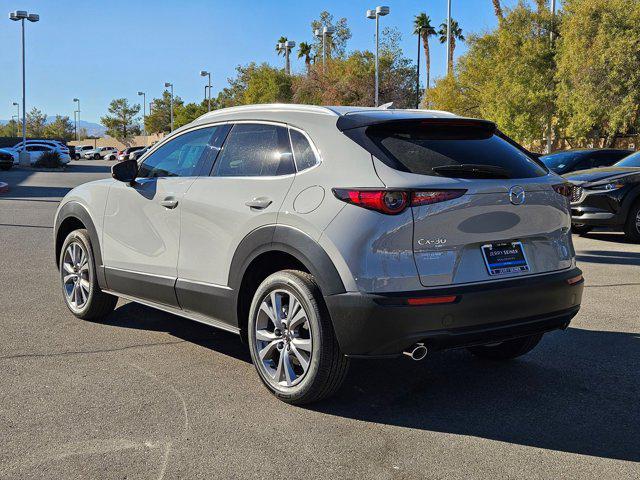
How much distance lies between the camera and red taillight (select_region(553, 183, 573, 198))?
436 cm

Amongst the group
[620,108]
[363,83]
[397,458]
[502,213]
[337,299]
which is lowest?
[397,458]

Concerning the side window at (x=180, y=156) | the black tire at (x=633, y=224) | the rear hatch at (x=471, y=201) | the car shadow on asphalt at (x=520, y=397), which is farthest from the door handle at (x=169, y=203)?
the black tire at (x=633, y=224)

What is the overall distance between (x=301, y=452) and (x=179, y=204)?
7.05 feet

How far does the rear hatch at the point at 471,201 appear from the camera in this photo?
12.5 ft

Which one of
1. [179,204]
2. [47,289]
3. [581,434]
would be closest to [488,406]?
[581,434]

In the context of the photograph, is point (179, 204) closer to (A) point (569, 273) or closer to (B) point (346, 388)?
(B) point (346, 388)

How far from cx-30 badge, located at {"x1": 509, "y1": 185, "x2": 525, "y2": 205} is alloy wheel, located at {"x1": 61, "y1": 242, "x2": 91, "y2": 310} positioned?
3708mm

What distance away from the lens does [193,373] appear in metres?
4.81

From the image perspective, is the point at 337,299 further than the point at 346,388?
No

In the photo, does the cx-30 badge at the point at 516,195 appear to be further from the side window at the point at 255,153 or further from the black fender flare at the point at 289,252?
the side window at the point at 255,153

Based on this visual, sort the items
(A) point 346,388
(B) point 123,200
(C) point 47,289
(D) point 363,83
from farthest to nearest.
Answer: (D) point 363,83 → (C) point 47,289 → (B) point 123,200 → (A) point 346,388

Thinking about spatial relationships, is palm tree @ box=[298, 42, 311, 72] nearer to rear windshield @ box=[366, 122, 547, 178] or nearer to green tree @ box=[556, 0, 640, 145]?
green tree @ box=[556, 0, 640, 145]

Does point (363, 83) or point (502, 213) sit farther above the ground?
point (363, 83)

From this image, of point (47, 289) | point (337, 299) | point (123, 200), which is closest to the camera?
point (337, 299)
